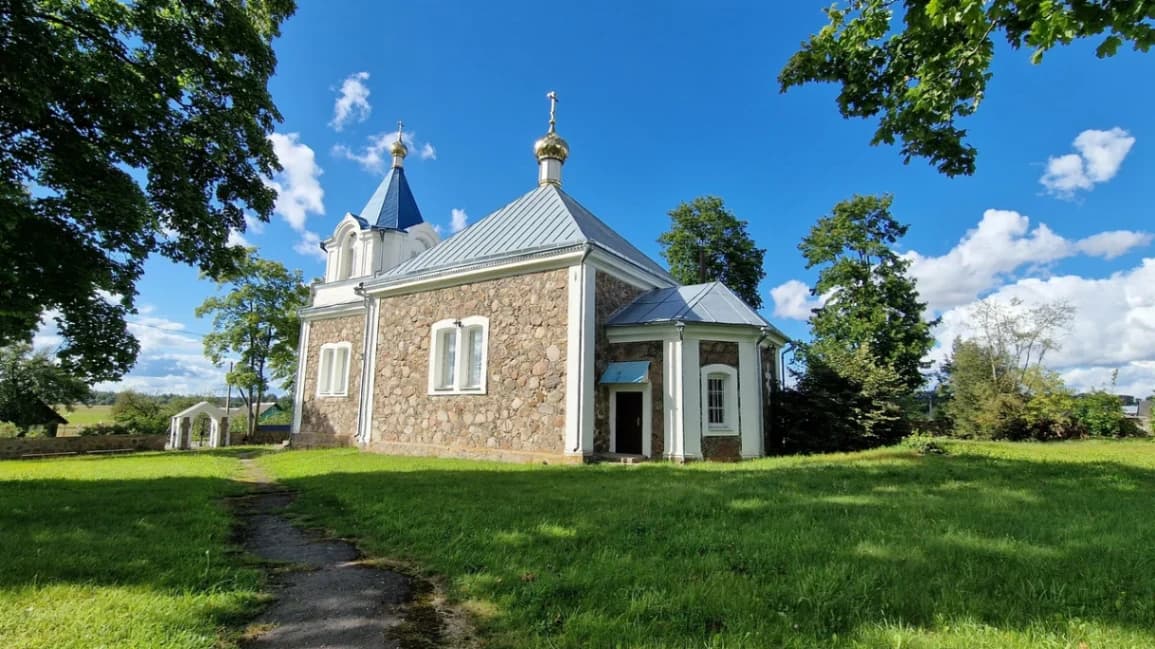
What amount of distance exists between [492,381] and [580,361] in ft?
8.83

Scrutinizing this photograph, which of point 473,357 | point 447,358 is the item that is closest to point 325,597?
point 473,357

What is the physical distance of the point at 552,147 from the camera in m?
17.5

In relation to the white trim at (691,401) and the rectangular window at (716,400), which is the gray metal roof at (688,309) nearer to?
the white trim at (691,401)

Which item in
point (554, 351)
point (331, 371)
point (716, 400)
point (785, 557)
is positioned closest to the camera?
point (785, 557)

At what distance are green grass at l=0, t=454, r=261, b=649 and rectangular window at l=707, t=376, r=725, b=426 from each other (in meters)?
9.91

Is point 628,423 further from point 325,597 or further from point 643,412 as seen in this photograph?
point 325,597

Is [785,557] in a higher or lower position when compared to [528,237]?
lower

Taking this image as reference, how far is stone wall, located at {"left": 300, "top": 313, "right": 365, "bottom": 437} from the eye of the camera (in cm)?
1925

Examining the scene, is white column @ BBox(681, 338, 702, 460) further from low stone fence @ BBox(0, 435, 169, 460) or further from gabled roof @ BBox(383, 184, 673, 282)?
low stone fence @ BBox(0, 435, 169, 460)

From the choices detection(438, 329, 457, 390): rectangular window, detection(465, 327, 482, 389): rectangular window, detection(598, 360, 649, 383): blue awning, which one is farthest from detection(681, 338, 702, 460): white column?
detection(438, 329, 457, 390): rectangular window

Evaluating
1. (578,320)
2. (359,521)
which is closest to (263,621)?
(359,521)

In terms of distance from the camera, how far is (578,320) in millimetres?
12797

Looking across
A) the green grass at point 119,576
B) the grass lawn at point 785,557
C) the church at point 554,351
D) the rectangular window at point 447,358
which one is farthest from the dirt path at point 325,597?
the rectangular window at point 447,358

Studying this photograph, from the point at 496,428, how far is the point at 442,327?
348 centimetres
